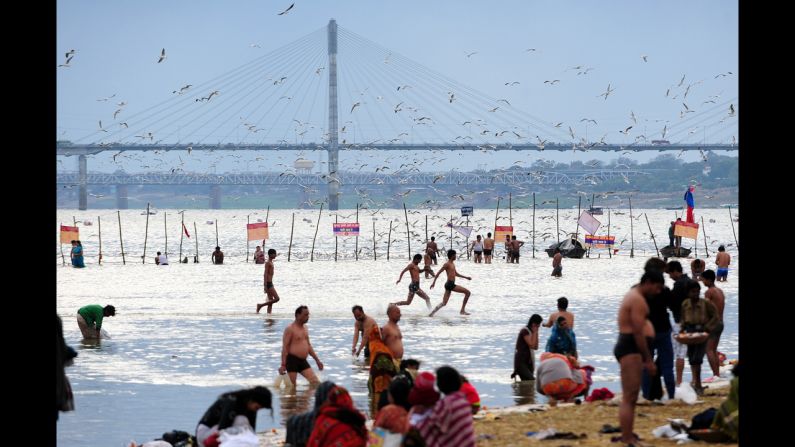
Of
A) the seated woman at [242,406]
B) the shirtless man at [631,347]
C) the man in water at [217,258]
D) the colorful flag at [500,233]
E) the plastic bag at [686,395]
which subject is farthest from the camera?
the colorful flag at [500,233]

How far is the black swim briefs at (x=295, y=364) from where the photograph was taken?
13.6 m

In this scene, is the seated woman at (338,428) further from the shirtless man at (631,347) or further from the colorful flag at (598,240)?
the colorful flag at (598,240)

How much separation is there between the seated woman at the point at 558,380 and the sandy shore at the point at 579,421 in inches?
23.8

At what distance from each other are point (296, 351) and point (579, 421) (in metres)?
4.37

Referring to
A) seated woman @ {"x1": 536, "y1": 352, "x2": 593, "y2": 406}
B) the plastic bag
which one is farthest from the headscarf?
the plastic bag

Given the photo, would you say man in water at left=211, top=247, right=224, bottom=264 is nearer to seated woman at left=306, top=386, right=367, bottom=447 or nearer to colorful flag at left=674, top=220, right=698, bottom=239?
colorful flag at left=674, top=220, right=698, bottom=239

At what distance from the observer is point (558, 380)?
11.8m

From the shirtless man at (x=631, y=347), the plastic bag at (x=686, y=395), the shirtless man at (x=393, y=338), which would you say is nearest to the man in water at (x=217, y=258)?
the shirtless man at (x=393, y=338)

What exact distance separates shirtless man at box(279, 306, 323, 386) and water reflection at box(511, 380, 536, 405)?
2.30m

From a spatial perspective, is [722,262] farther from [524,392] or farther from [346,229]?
[346,229]

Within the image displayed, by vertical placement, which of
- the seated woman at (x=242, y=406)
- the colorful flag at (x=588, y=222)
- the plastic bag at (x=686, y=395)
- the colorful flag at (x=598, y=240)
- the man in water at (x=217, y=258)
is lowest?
the plastic bag at (x=686, y=395)

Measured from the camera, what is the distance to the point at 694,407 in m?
10.4
